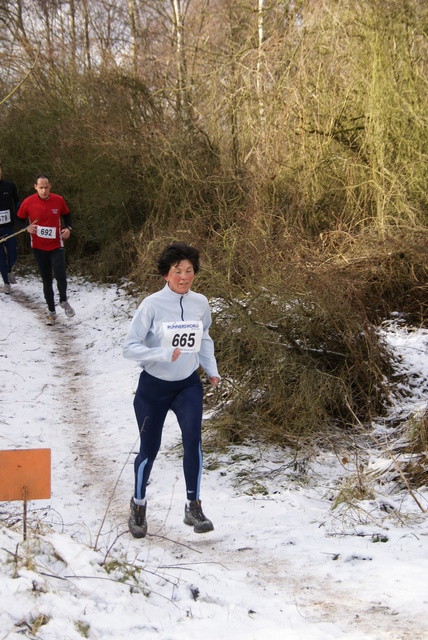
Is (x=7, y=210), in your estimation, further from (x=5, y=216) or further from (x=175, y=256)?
(x=175, y=256)

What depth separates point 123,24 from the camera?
69.3ft

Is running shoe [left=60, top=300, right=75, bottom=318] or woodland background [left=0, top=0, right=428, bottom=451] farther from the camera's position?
running shoe [left=60, top=300, right=75, bottom=318]

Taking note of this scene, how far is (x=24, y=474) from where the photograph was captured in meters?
3.50

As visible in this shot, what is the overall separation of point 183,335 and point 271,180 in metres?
5.95

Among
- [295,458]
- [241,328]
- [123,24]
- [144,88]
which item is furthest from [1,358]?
[123,24]

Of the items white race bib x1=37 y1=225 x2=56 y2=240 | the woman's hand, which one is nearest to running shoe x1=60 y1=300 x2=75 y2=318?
white race bib x1=37 y1=225 x2=56 y2=240

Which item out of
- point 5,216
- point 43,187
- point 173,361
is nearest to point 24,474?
point 173,361

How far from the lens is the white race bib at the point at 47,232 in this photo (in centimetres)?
950

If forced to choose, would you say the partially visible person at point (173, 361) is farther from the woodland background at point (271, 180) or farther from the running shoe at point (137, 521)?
the woodland background at point (271, 180)

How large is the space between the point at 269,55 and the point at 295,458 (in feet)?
22.1

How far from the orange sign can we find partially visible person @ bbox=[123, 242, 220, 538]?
2.90 ft

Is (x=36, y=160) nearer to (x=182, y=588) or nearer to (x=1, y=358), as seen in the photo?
(x=1, y=358)

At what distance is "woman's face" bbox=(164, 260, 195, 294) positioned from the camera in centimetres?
422

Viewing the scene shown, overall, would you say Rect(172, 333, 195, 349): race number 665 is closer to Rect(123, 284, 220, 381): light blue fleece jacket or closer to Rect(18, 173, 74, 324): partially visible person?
Rect(123, 284, 220, 381): light blue fleece jacket
